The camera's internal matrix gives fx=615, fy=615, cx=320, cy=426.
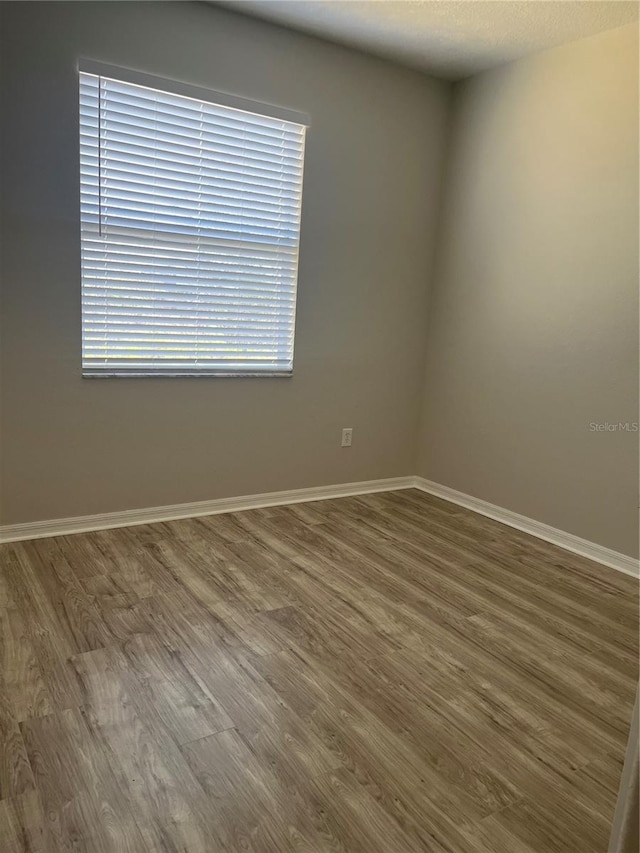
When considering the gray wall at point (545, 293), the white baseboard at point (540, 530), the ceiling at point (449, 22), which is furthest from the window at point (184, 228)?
the white baseboard at point (540, 530)

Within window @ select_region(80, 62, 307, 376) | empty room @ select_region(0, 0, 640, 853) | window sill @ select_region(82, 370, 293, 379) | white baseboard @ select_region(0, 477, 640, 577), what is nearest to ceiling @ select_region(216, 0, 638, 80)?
empty room @ select_region(0, 0, 640, 853)

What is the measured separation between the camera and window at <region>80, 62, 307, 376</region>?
289cm

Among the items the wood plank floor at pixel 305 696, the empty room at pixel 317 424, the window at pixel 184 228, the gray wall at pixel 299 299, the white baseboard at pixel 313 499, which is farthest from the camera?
the white baseboard at pixel 313 499

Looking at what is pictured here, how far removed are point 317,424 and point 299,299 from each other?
2.53ft

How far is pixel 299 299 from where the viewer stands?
3.59 metres

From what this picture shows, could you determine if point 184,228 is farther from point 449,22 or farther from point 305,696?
point 305,696

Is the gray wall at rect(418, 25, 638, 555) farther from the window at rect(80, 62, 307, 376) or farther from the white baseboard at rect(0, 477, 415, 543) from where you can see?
the window at rect(80, 62, 307, 376)

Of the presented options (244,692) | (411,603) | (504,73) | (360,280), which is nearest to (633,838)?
(244,692)

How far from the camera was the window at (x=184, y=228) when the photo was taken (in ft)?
9.48

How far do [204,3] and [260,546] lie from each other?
2.65 m

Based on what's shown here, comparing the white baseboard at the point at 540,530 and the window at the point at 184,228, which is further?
the white baseboard at the point at 540,530

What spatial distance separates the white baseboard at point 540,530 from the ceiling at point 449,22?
8.32ft

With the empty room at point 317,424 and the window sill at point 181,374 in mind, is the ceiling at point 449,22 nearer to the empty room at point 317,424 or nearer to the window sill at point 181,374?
the empty room at point 317,424

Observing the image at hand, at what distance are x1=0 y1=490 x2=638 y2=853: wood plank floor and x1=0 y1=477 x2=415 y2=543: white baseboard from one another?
0.34 feet
